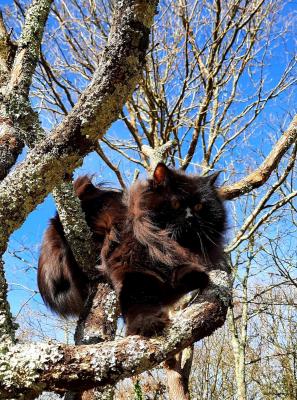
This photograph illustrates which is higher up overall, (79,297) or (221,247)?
(221,247)

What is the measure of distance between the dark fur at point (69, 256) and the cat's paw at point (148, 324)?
1.78 ft

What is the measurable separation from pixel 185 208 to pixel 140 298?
0.63 m

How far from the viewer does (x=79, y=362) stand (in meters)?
1.23

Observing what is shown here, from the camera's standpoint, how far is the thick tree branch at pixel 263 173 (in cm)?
282

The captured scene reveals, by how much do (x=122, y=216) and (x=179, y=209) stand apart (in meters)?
0.33

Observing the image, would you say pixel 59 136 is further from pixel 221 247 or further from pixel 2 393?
pixel 221 247

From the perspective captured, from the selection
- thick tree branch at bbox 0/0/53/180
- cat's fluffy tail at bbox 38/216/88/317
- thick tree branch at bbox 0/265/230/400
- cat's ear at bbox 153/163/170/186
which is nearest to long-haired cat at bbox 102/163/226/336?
cat's ear at bbox 153/163/170/186

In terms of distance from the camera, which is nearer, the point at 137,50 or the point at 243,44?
Result: the point at 137,50

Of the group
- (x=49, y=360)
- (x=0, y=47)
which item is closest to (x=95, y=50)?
(x=0, y=47)

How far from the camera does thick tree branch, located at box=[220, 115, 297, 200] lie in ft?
9.25

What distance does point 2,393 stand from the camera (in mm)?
1149

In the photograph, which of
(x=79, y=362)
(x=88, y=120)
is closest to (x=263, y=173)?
(x=88, y=120)

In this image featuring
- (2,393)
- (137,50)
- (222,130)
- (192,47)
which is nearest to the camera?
(2,393)

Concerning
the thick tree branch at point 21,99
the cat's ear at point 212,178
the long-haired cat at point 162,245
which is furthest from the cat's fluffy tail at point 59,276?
the cat's ear at point 212,178
